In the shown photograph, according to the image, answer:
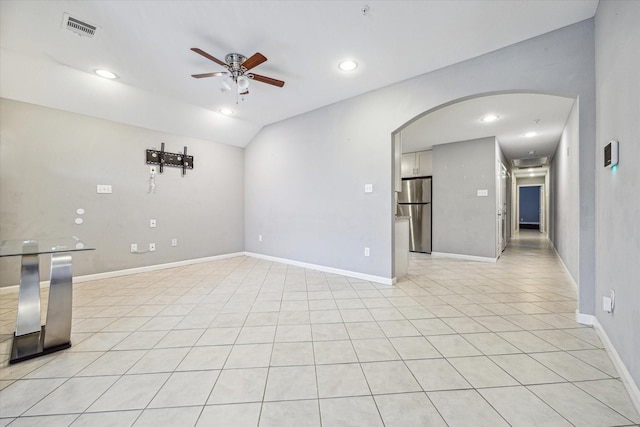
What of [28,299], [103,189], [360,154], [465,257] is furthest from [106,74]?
[465,257]

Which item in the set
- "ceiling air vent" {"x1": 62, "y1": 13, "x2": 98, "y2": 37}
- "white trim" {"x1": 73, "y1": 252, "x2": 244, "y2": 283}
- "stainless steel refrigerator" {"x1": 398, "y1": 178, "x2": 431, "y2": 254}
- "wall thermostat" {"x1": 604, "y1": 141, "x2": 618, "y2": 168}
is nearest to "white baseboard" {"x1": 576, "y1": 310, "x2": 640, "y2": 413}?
"wall thermostat" {"x1": 604, "y1": 141, "x2": 618, "y2": 168}

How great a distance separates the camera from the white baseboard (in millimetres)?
1351

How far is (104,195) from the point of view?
387 cm

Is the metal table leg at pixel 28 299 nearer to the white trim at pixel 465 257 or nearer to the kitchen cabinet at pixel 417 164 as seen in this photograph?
the white trim at pixel 465 257

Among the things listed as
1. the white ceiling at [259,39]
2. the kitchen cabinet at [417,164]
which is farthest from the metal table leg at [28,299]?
the kitchen cabinet at [417,164]

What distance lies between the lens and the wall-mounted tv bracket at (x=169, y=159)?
14.2 feet

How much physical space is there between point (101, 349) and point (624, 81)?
4029mm

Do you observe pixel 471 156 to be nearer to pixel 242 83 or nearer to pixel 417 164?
pixel 417 164

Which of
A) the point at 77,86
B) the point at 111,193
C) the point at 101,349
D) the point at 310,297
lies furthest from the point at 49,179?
the point at 310,297

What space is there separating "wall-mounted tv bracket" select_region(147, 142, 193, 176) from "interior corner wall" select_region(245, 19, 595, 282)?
4.06ft

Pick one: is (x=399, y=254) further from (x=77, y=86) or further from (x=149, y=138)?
(x=77, y=86)

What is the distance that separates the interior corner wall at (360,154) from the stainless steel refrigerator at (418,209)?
2.73m

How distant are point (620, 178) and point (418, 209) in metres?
4.76

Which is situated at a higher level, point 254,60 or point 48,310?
point 254,60
